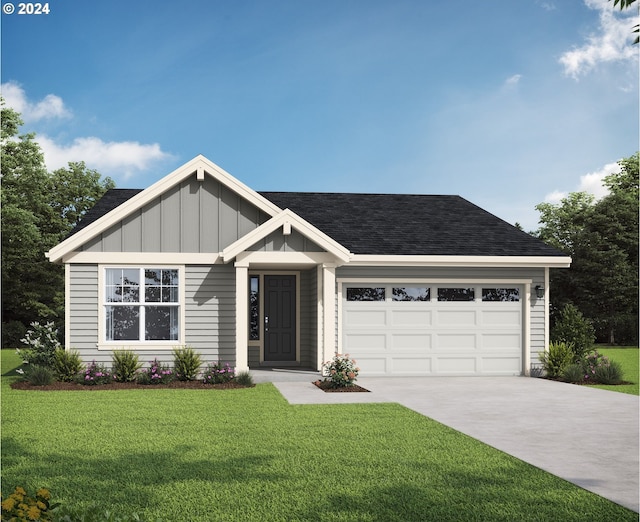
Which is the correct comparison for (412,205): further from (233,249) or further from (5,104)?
(5,104)

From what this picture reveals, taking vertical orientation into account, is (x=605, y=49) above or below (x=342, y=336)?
above

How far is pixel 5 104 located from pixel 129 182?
8.24 meters

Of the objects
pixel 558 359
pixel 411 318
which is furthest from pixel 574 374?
pixel 411 318

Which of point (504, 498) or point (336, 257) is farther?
point (336, 257)

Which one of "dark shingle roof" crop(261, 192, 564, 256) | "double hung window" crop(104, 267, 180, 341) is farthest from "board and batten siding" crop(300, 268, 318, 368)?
"double hung window" crop(104, 267, 180, 341)

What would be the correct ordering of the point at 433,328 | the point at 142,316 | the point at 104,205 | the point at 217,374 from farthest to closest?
the point at 104,205 → the point at 433,328 → the point at 142,316 → the point at 217,374

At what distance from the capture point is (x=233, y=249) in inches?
630

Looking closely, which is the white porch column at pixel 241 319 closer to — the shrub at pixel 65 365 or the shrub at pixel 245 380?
the shrub at pixel 245 380

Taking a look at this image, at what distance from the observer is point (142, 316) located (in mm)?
16422

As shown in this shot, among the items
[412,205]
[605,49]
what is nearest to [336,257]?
[412,205]

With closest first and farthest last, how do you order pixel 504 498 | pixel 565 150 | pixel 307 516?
pixel 307 516 < pixel 504 498 < pixel 565 150

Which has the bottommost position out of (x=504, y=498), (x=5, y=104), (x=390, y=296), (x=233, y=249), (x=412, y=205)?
(x=504, y=498)

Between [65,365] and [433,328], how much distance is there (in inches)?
355

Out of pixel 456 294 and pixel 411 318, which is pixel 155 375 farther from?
pixel 456 294
